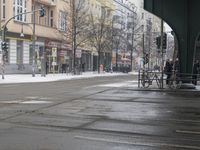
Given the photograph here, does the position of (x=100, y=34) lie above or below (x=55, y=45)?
above

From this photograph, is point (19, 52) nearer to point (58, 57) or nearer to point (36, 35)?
point (36, 35)

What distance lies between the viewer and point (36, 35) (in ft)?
211

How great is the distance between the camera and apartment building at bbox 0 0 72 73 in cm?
5728

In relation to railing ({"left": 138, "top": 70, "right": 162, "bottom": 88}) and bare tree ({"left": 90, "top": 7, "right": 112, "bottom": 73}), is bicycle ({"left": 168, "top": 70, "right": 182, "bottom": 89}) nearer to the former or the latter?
railing ({"left": 138, "top": 70, "right": 162, "bottom": 88})

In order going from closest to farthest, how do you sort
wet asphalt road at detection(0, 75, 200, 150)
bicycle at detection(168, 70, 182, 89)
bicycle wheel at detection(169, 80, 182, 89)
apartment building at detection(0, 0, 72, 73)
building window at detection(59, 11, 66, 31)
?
wet asphalt road at detection(0, 75, 200, 150) < bicycle at detection(168, 70, 182, 89) < bicycle wheel at detection(169, 80, 182, 89) < apartment building at detection(0, 0, 72, 73) < building window at detection(59, 11, 66, 31)

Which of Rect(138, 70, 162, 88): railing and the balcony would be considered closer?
Rect(138, 70, 162, 88): railing

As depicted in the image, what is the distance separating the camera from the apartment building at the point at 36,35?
188 ft

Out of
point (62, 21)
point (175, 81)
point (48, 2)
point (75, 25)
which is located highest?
point (48, 2)

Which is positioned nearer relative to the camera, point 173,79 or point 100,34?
point 173,79

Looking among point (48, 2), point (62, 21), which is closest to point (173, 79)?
point (48, 2)

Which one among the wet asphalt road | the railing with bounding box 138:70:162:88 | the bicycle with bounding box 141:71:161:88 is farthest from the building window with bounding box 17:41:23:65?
the wet asphalt road

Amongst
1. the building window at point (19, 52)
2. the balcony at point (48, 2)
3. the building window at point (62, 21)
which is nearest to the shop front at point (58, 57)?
the building window at point (62, 21)

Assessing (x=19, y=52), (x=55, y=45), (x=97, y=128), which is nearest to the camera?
(x=97, y=128)

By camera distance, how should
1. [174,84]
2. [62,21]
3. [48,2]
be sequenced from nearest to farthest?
[174,84]
[48,2]
[62,21]
